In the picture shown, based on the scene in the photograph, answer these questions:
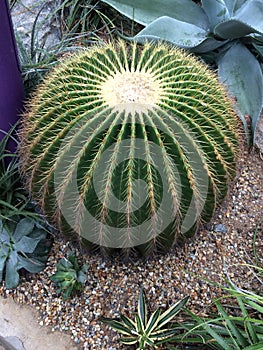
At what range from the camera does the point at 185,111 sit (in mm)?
1499

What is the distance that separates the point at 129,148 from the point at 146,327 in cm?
59

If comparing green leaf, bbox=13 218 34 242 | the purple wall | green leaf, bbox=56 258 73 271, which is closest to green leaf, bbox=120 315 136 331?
green leaf, bbox=56 258 73 271

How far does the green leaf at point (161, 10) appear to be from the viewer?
2.37 m

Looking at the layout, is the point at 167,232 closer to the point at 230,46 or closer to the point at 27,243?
the point at 27,243

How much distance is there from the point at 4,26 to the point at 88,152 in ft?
1.69

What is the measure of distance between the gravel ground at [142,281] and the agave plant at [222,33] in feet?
1.59

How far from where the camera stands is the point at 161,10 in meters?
2.38

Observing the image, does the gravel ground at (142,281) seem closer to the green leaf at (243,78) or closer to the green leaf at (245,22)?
the green leaf at (243,78)

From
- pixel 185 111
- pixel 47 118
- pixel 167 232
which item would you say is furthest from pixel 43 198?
pixel 185 111

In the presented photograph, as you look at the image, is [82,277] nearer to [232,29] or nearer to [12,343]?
[12,343]

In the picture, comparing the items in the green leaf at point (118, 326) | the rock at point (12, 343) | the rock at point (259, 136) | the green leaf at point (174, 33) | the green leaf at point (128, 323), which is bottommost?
the rock at point (12, 343)

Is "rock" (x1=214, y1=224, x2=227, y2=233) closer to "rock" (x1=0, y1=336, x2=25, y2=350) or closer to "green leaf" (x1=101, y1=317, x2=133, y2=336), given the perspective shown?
"green leaf" (x1=101, y1=317, x2=133, y2=336)

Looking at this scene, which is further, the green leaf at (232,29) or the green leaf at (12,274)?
the green leaf at (232,29)

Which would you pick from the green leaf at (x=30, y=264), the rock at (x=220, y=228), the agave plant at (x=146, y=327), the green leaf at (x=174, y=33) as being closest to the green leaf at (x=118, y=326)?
the agave plant at (x=146, y=327)
